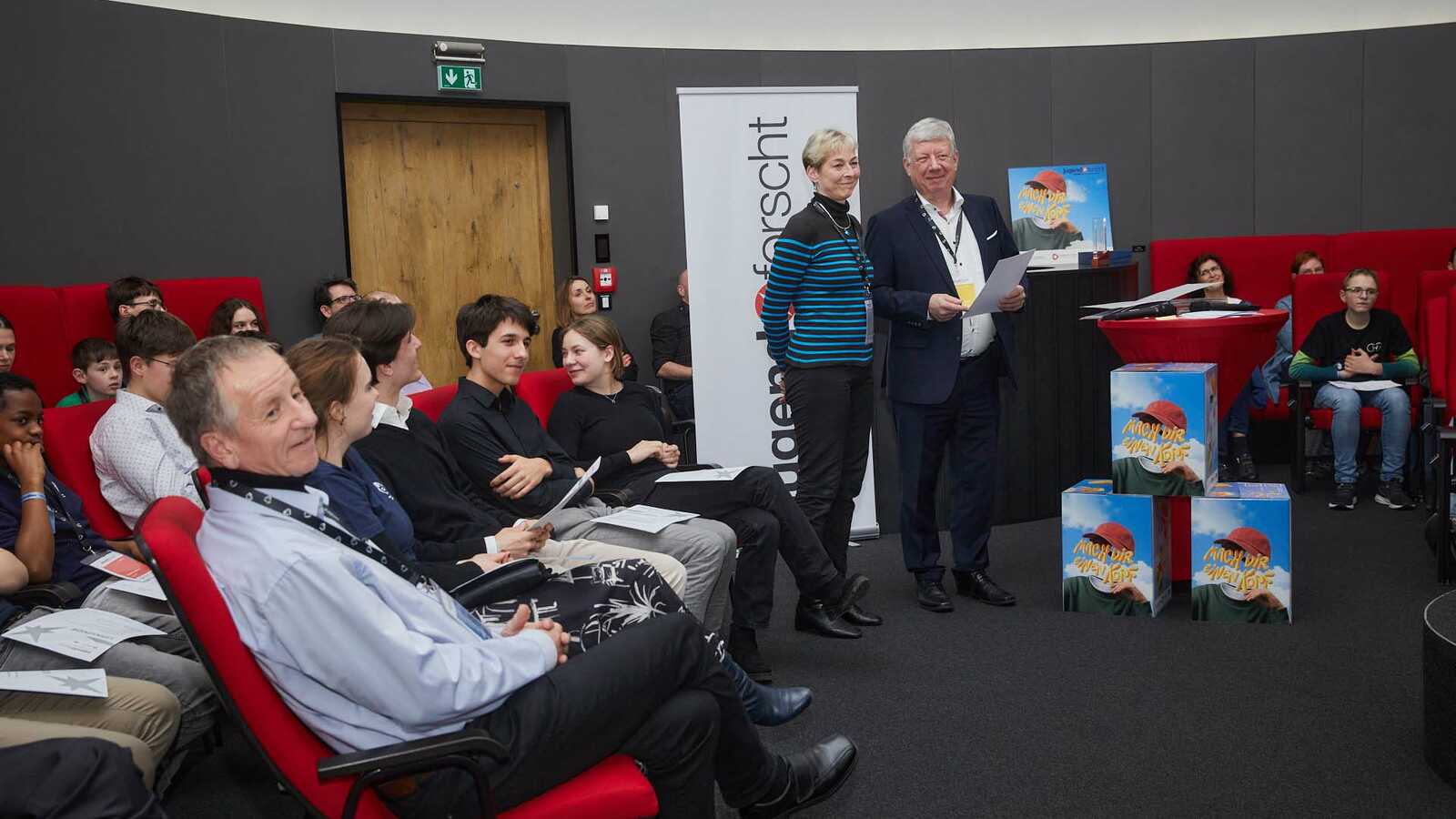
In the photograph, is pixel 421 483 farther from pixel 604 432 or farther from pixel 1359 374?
pixel 1359 374

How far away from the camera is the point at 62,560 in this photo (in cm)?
276

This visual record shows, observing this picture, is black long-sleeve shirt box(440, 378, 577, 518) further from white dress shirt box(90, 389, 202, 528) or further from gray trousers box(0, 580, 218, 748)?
gray trousers box(0, 580, 218, 748)

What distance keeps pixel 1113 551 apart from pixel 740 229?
1885 millimetres

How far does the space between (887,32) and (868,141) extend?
91cm

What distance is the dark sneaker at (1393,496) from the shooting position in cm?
518

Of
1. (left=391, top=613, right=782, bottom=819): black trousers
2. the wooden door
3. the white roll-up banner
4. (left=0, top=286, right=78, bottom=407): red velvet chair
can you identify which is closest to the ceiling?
the wooden door

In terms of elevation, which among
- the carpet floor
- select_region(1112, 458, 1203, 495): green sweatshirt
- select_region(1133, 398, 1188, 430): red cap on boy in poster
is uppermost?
select_region(1133, 398, 1188, 430): red cap on boy in poster

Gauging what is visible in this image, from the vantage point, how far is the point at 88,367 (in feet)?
13.4

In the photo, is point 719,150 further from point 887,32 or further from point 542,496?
point 887,32

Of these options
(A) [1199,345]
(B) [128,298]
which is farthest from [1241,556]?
Answer: (B) [128,298]

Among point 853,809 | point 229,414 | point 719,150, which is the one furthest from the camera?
point 719,150

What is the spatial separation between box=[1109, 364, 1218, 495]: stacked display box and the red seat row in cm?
370

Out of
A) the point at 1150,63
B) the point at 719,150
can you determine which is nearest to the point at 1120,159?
the point at 1150,63

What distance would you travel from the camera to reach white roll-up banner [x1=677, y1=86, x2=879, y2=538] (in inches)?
178
